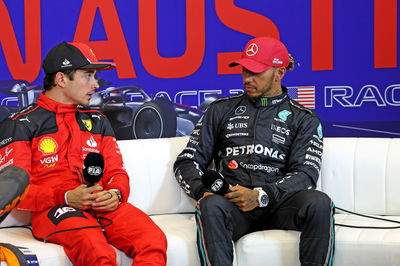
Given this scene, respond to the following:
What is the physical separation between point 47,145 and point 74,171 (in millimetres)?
177

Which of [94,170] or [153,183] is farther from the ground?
[94,170]

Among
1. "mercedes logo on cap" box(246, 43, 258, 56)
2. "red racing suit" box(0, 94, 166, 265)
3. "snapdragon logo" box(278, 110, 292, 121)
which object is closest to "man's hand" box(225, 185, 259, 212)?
"red racing suit" box(0, 94, 166, 265)

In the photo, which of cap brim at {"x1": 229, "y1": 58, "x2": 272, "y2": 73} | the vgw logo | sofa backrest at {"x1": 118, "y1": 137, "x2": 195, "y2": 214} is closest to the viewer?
cap brim at {"x1": 229, "y1": 58, "x2": 272, "y2": 73}

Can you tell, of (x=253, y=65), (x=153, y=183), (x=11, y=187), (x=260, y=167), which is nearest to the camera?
(x=11, y=187)

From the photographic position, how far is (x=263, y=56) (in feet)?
10.7

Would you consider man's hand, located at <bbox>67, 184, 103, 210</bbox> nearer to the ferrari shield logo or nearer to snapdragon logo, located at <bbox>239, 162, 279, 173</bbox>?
the ferrari shield logo

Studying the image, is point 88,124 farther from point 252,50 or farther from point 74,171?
point 252,50

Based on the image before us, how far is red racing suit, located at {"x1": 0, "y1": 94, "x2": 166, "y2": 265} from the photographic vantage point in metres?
2.82

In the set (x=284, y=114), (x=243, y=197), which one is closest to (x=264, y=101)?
(x=284, y=114)

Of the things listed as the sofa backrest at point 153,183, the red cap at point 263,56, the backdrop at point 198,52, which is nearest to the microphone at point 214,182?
the sofa backrest at point 153,183

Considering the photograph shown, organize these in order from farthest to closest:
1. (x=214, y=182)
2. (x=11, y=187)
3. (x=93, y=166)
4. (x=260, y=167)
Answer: (x=260, y=167) < (x=214, y=182) < (x=93, y=166) < (x=11, y=187)

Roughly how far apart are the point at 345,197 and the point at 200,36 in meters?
1.36

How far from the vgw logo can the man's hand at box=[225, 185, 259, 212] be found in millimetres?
1110

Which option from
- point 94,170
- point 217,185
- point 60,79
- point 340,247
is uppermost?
point 60,79
